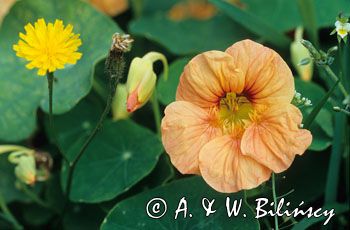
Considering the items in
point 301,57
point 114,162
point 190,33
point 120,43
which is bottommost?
point 114,162

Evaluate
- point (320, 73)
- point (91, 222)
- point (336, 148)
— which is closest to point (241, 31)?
point (320, 73)

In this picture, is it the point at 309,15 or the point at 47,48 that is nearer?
the point at 47,48

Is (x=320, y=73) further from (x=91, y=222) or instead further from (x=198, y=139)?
(x=91, y=222)

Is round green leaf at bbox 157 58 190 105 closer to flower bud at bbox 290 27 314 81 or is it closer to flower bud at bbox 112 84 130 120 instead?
flower bud at bbox 112 84 130 120

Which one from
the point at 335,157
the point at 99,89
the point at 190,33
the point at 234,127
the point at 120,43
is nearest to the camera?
the point at 120,43

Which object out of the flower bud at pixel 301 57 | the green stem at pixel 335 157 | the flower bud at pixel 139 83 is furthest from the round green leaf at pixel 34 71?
the green stem at pixel 335 157

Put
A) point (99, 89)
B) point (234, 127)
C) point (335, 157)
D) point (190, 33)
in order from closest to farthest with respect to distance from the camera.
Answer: point (234, 127)
point (335, 157)
point (99, 89)
point (190, 33)

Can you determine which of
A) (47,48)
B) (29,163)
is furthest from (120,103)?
(47,48)

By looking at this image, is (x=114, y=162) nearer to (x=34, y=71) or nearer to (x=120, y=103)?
(x=120, y=103)
